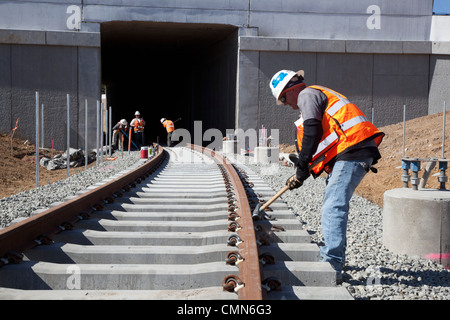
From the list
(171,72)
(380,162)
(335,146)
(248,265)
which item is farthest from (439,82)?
(171,72)

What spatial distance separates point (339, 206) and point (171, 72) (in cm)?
3910

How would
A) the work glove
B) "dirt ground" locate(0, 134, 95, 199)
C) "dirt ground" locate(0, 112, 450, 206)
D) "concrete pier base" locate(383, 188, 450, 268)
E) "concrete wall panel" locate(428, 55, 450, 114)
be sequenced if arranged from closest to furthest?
1. the work glove
2. "concrete pier base" locate(383, 188, 450, 268)
3. "dirt ground" locate(0, 112, 450, 206)
4. "dirt ground" locate(0, 134, 95, 199)
5. "concrete wall panel" locate(428, 55, 450, 114)

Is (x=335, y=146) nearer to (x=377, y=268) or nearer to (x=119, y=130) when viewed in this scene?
(x=377, y=268)

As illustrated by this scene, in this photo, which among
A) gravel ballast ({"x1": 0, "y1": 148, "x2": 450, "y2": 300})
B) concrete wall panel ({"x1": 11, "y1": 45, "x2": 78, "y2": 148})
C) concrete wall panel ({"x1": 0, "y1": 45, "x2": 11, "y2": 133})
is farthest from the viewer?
concrete wall panel ({"x1": 11, "y1": 45, "x2": 78, "y2": 148})

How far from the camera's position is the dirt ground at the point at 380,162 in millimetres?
10862

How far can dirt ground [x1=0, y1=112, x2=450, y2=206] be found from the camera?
10862 millimetres

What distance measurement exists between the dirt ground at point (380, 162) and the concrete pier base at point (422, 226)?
13.9 ft

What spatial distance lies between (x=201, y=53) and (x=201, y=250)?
27.8m

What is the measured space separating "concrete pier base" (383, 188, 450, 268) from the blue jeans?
1.22 m

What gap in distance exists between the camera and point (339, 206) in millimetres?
3803

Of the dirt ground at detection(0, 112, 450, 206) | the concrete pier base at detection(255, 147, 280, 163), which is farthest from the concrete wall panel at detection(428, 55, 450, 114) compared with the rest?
the concrete pier base at detection(255, 147, 280, 163)

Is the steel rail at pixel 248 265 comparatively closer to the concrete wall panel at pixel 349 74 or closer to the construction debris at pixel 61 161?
the construction debris at pixel 61 161

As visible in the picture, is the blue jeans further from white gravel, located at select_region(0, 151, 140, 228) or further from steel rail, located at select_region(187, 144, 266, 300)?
white gravel, located at select_region(0, 151, 140, 228)
